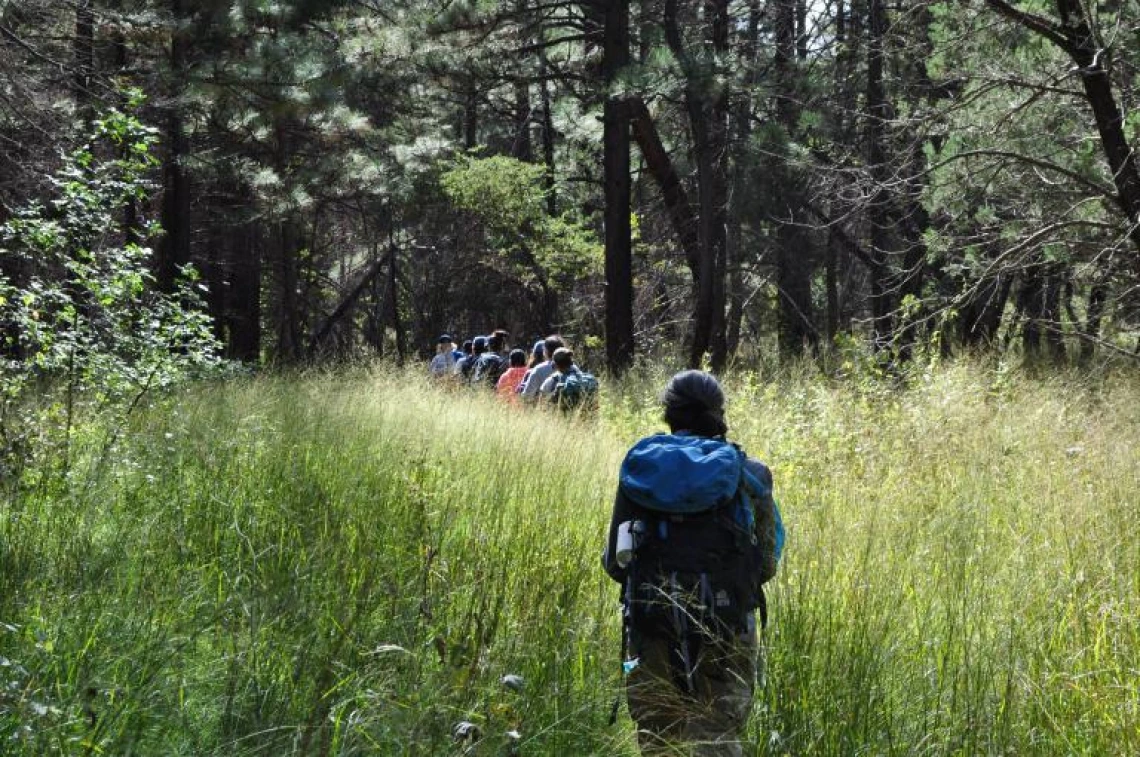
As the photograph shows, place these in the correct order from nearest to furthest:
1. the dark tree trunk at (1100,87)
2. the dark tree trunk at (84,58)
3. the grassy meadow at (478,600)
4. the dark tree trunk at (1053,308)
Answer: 1. the grassy meadow at (478,600)
2. the dark tree trunk at (1100,87)
3. the dark tree trunk at (84,58)
4. the dark tree trunk at (1053,308)

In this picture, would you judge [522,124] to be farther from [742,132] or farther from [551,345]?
[551,345]

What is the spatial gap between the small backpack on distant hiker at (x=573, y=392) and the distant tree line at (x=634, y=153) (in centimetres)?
251

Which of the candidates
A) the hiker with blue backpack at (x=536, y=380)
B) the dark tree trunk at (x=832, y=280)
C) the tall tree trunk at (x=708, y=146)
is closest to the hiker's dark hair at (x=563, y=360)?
the hiker with blue backpack at (x=536, y=380)

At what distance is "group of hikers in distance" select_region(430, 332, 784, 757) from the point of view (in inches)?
122

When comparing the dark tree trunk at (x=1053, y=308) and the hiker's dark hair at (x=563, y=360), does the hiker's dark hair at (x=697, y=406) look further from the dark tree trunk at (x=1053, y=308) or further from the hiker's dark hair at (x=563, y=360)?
the dark tree trunk at (x=1053, y=308)

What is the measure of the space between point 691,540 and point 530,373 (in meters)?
8.22

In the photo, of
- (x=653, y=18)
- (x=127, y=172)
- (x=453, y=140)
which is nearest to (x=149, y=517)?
(x=127, y=172)

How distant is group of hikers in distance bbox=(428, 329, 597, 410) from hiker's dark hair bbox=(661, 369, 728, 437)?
22.7 ft

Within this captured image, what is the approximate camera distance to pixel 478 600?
412cm

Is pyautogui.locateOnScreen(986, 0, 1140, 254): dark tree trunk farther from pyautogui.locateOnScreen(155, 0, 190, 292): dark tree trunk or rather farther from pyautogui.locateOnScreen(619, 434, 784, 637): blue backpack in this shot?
pyautogui.locateOnScreen(155, 0, 190, 292): dark tree trunk

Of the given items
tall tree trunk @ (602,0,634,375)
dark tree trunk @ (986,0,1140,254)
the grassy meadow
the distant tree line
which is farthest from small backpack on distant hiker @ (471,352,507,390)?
dark tree trunk @ (986,0,1140,254)

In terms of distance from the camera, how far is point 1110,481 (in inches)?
232

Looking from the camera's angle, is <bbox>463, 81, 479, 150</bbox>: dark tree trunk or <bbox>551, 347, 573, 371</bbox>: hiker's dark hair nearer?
<bbox>551, 347, 573, 371</bbox>: hiker's dark hair

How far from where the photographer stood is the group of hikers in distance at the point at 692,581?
10.2ft
